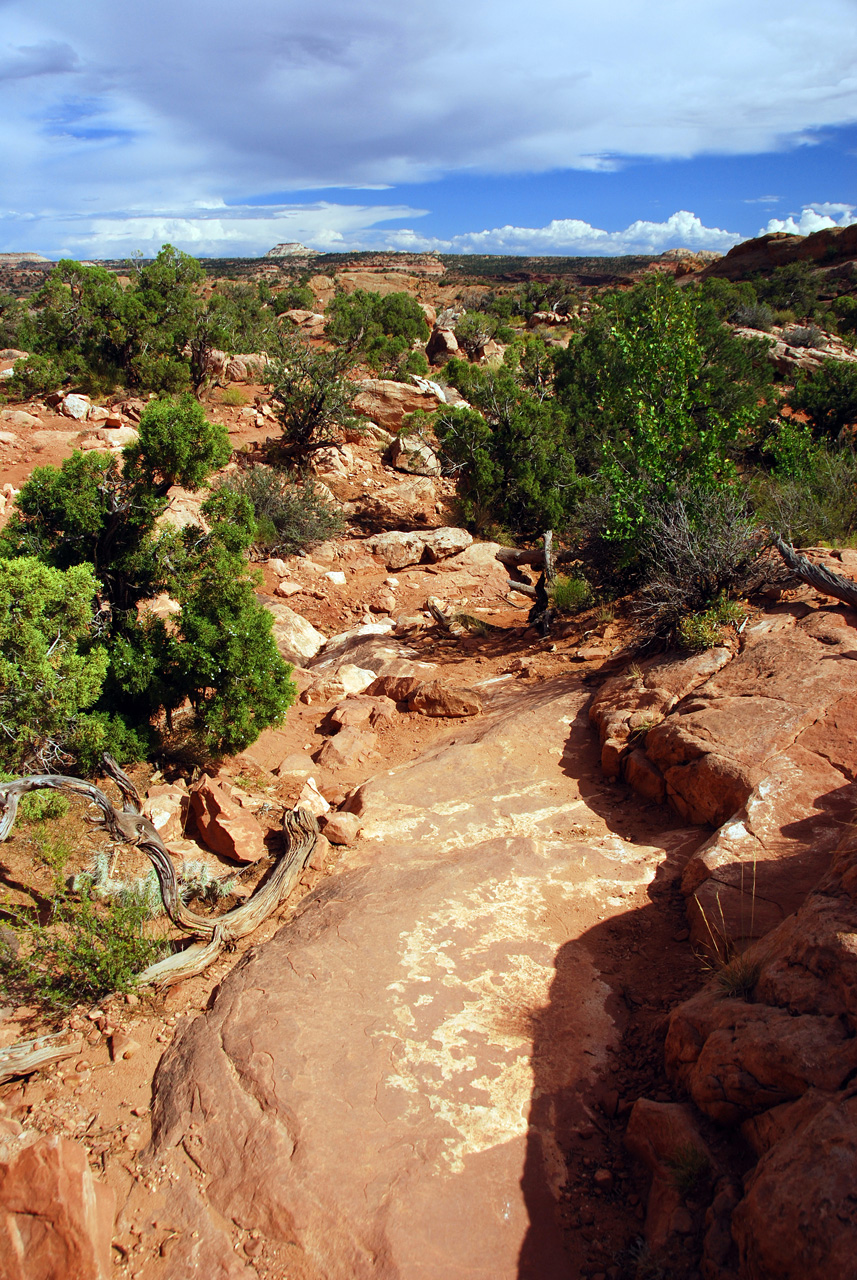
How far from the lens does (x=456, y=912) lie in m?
4.55

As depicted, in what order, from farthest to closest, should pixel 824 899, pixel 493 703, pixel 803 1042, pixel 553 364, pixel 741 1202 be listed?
1. pixel 553 364
2. pixel 493 703
3. pixel 824 899
4. pixel 803 1042
5. pixel 741 1202

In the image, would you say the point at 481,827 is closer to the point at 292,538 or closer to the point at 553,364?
the point at 292,538

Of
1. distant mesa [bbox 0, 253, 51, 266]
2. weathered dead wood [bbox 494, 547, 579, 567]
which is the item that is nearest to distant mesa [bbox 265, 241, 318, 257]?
distant mesa [bbox 0, 253, 51, 266]

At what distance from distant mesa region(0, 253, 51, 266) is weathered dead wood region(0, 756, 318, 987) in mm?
107870

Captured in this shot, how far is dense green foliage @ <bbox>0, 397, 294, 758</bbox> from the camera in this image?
6676 mm

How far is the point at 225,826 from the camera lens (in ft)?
19.0

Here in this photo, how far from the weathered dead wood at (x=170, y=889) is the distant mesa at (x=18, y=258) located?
10787 centimetres

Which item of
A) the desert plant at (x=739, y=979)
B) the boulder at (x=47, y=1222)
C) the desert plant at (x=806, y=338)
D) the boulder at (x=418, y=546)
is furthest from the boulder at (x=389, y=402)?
the boulder at (x=47, y=1222)

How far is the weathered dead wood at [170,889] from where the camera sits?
4289 mm

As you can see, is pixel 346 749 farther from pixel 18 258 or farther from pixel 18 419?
pixel 18 258

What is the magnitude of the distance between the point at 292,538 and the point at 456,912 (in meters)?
11.1

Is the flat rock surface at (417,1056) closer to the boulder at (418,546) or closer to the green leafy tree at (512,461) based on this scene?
the boulder at (418,546)

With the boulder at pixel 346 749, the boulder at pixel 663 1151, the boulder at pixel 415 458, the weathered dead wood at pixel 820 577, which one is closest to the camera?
the boulder at pixel 663 1151

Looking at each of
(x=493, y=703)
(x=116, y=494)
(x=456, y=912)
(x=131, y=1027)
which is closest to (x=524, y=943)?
(x=456, y=912)
